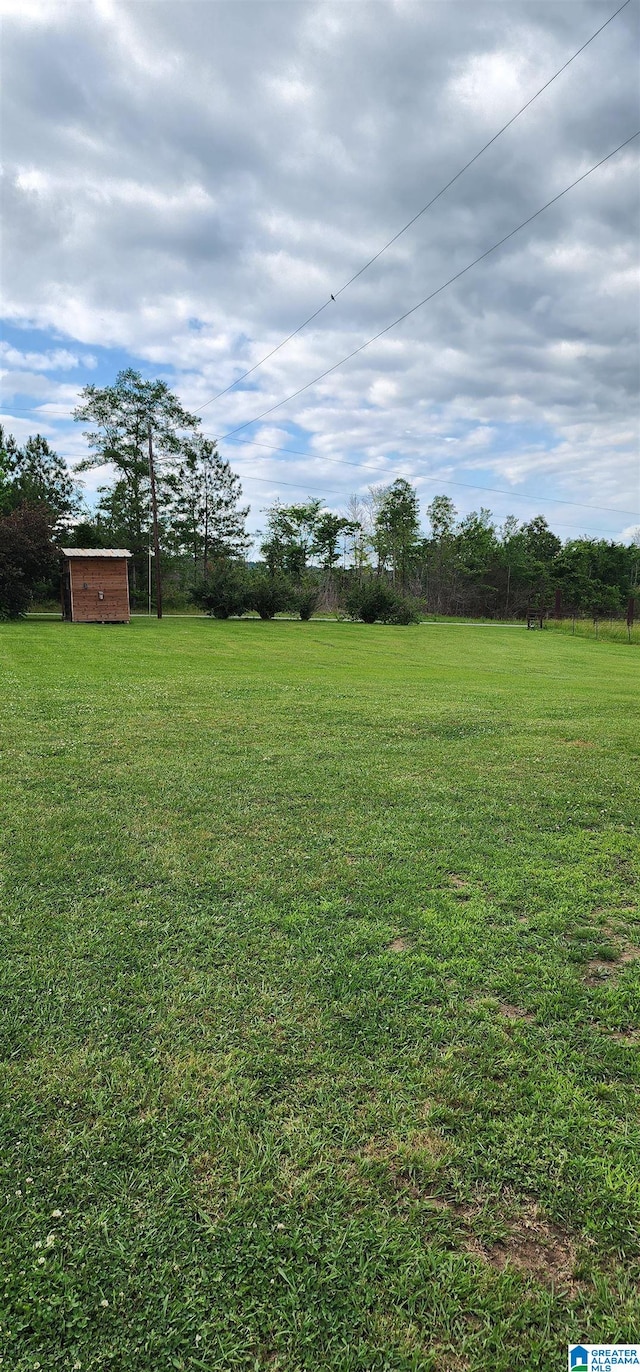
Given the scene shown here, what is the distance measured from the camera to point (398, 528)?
42.1 meters

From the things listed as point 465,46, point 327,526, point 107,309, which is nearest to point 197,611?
Result: point 327,526

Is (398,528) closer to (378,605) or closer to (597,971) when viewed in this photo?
(378,605)

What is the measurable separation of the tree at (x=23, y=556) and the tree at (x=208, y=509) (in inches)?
705

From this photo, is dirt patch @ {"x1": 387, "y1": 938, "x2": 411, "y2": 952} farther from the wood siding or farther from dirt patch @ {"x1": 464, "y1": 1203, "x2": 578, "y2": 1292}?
the wood siding

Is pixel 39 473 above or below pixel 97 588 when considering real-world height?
above

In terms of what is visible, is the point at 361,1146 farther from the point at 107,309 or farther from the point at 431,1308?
the point at 107,309

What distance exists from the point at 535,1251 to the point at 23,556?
19790 mm

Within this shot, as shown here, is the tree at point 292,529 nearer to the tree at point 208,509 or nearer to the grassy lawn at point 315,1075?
the tree at point 208,509

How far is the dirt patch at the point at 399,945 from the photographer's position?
2.33 metres

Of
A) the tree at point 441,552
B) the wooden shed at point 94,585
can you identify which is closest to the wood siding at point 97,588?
the wooden shed at point 94,585

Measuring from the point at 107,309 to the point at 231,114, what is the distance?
1158cm

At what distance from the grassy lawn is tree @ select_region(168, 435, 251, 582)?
115ft

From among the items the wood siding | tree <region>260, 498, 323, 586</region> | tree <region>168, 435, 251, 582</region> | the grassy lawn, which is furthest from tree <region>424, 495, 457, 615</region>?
the grassy lawn

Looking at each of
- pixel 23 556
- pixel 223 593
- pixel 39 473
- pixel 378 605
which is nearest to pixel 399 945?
pixel 23 556
